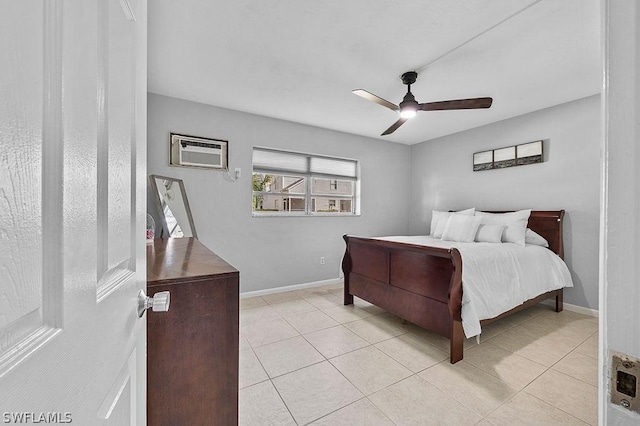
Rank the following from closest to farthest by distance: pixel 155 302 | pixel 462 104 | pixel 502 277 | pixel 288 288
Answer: pixel 155 302 → pixel 462 104 → pixel 502 277 → pixel 288 288

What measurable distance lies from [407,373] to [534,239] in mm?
2624

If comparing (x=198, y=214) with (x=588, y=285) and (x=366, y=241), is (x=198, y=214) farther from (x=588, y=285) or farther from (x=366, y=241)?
(x=588, y=285)

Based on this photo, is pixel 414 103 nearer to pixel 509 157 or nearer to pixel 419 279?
pixel 419 279

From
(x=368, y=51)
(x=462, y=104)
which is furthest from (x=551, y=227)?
(x=368, y=51)

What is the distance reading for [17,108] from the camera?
26 cm

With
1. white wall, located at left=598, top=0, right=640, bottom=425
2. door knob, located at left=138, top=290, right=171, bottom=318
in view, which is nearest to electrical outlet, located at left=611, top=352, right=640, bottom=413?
white wall, located at left=598, top=0, right=640, bottom=425

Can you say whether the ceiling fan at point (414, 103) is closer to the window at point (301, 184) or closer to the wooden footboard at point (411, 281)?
the wooden footboard at point (411, 281)

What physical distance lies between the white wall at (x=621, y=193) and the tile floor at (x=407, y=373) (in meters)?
1.48

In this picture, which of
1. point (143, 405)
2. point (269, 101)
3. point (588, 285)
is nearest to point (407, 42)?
point (269, 101)

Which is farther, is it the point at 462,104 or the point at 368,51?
the point at 462,104

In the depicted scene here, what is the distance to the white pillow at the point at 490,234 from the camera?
3.21 meters

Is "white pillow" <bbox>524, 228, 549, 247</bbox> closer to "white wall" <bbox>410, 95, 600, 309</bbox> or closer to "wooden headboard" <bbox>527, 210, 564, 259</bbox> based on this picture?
"wooden headboard" <bbox>527, 210, 564, 259</bbox>

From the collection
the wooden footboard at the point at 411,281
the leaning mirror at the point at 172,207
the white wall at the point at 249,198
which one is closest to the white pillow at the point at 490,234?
the wooden footboard at the point at 411,281

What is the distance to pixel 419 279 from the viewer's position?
242cm
